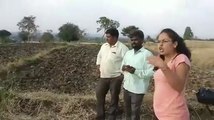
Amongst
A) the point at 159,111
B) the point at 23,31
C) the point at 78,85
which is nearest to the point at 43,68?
the point at 78,85

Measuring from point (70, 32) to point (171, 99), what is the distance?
38804 mm

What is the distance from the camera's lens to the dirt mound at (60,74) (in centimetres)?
1083

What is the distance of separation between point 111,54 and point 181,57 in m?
3.10

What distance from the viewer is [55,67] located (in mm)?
14758

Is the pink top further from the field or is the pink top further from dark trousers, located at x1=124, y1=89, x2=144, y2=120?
the field

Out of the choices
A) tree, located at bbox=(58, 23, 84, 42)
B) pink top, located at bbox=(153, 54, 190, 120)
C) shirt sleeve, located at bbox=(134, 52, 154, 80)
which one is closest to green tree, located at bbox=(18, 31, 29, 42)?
tree, located at bbox=(58, 23, 84, 42)

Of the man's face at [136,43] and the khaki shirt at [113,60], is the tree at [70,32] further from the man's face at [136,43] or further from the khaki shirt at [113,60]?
the man's face at [136,43]

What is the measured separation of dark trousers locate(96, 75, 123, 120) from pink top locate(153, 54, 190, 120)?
3007 millimetres

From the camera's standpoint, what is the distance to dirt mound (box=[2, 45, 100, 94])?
1083cm

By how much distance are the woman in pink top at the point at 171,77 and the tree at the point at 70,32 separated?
37134 mm

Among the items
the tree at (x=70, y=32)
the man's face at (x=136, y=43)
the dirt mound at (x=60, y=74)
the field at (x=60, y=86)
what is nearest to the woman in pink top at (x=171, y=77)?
the man's face at (x=136, y=43)

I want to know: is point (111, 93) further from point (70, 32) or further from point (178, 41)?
point (70, 32)

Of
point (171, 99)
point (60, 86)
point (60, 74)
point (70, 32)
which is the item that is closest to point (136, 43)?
point (171, 99)

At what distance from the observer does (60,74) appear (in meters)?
13.2
